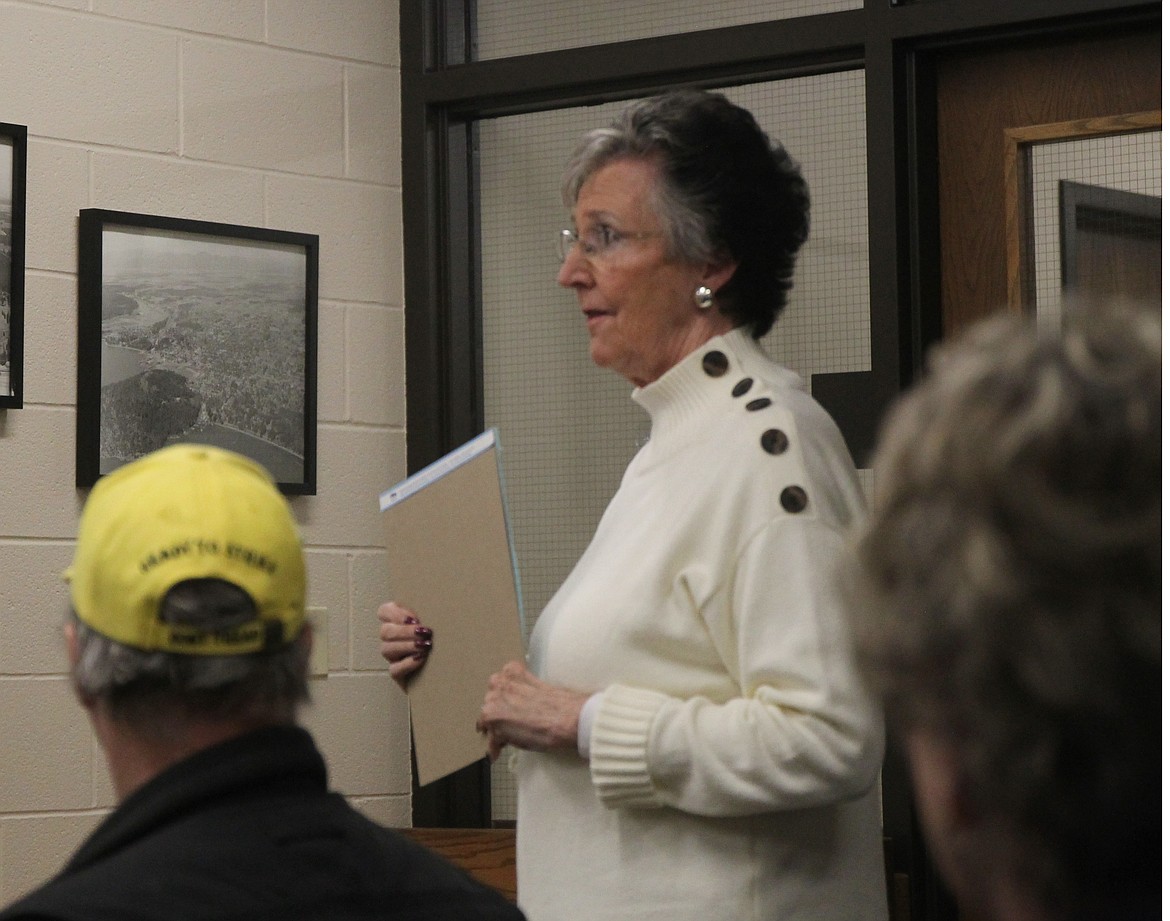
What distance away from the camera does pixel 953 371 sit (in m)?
0.55

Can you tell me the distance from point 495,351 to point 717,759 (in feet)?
4.88

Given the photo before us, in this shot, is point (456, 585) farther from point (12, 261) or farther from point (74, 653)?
point (12, 261)

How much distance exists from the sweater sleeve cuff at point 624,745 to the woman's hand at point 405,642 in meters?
0.33

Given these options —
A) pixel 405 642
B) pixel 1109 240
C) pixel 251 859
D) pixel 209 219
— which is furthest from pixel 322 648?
pixel 251 859

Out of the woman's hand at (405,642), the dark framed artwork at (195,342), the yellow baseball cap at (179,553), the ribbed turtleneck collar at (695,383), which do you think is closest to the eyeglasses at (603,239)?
the ribbed turtleneck collar at (695,383)

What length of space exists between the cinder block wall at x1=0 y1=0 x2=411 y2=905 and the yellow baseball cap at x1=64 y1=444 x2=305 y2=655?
1505mm

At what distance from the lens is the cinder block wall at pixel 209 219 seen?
2553 mm

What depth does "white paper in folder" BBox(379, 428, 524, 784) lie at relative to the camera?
5.90 ft

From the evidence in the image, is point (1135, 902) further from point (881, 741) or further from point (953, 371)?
point (881, 741)

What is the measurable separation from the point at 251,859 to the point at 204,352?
186 centimetres

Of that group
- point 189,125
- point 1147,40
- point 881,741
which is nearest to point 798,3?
point 1147,40

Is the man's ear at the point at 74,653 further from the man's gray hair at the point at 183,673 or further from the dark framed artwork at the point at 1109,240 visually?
→ the dark framed artwork at the point at 1109,240

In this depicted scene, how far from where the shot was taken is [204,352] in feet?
9.05

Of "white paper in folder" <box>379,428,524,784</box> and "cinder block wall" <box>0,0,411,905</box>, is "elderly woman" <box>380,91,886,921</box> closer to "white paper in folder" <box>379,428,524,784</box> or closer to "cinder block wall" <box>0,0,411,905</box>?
"white paper in folder" <box>379,428,524,784</box>
